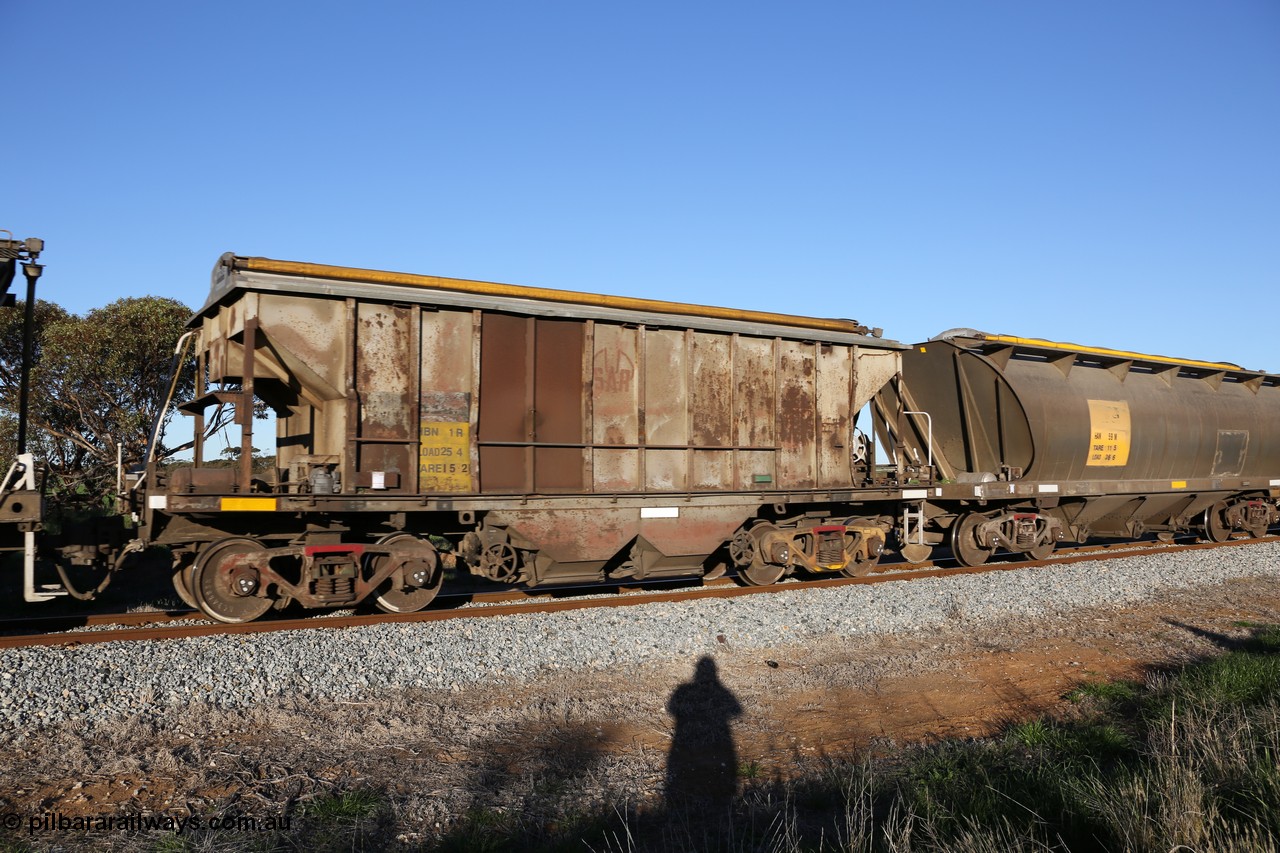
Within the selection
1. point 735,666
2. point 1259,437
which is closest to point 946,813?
point 735,666

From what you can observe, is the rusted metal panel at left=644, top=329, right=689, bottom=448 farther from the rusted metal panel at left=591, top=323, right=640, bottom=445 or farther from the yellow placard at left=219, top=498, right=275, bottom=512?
the yellow placard at left=219, top=498, right=275, bottom=512

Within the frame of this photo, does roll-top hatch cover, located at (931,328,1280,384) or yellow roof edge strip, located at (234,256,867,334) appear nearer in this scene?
yellow roof edge strip, located at (234,256,867,334)

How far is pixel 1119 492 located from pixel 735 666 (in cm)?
1127

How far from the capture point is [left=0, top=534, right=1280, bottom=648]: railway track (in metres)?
8.23

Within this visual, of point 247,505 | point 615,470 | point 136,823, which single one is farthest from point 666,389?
point 136,823

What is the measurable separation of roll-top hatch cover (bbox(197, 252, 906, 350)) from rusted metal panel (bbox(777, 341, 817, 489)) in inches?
13.3

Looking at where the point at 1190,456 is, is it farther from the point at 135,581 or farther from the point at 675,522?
the point at 135,581

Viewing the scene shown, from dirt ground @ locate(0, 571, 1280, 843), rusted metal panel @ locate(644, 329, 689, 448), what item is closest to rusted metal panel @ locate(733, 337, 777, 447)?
rusted metal panel @ locate(644, 329, 689, 448)

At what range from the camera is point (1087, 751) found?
6008mm

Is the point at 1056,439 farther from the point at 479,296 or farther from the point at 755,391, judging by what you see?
the point at 479,296

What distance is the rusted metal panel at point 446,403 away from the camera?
32.0 feet

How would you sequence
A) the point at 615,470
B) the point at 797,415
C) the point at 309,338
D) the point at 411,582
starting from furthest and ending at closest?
the point at 797,415 → the point at 615,470 → the point at 411,582 → the point at 309,338

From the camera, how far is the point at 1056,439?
1462 centimetres

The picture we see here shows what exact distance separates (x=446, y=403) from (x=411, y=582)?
2.11m
